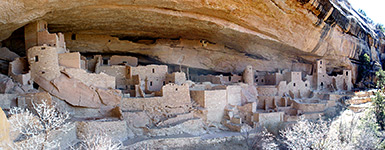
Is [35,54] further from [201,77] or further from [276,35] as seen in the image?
[276,35]

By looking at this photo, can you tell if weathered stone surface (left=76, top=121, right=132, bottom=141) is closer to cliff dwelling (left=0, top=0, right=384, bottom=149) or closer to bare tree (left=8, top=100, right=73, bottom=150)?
cliff dwelling (left=0, top=0, right=384, bottom=149)

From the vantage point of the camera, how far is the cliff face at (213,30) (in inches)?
515

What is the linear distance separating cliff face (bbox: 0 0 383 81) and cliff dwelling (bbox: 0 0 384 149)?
0.07 meters

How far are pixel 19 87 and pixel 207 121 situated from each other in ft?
29.1

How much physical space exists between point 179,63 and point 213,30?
15.1ft

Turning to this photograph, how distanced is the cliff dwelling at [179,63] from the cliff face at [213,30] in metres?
0.07

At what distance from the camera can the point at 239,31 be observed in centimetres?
1664

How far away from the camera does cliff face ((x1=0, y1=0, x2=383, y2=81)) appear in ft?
42.9

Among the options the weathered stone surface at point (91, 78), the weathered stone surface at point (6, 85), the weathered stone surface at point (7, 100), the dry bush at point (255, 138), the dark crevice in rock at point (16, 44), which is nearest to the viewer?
the weathered stone surface at point (7, 100)

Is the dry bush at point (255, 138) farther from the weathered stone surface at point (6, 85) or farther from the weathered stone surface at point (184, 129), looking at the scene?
the weathered stone surface at point (6, 85)

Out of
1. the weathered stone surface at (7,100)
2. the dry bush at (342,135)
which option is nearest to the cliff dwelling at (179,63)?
the weathered stone surface at (7,100)

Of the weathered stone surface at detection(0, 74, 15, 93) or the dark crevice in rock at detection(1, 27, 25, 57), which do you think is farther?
the dark crevice in rock at detection(1, 27, 25, 57)

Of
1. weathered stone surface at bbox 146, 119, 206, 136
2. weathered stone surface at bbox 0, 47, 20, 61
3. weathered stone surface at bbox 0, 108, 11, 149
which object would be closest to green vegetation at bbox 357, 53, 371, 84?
weathered stone surface at bbox 146, 119, 206, 136

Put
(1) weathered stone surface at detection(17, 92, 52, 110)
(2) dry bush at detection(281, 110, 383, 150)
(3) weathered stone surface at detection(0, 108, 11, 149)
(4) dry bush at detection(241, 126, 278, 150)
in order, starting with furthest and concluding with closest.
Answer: (4) dry bush at detection(241, 126, 278, 150) → (2) dry bush at detection(281, 110, 383, 150) → (1) weathered stone surface at detection(17, 92, 52, 110) → (3) weathered stone surface at detection(0, 108, 11, 149)
